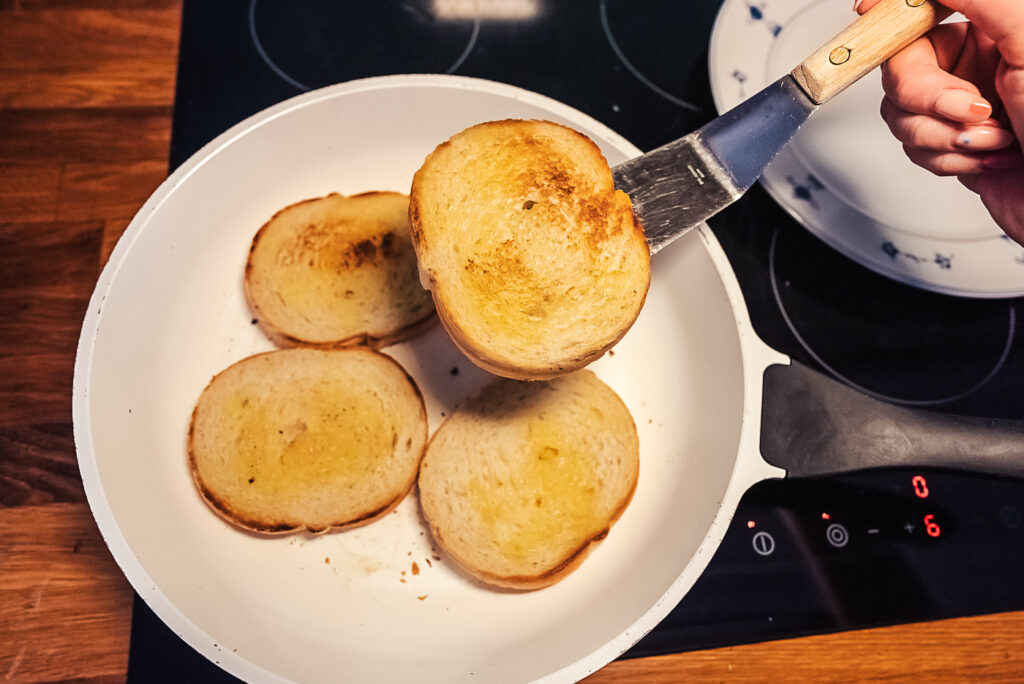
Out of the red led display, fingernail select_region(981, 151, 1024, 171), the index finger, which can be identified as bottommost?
the red led display

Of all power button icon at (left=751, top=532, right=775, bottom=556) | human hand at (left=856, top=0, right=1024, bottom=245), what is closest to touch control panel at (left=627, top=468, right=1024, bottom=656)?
power button icon at (left=751, top=532, right=775, bottom=556)

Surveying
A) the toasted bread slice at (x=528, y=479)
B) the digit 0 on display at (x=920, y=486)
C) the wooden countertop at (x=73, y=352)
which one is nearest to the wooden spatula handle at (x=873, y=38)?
the toasted bread slice at (x=528, y=479)

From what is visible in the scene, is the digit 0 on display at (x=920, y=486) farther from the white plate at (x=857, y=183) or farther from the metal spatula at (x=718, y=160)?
the metal spatula at (x=718, y=160)

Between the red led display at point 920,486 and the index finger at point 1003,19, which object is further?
the red led display at point 920,486

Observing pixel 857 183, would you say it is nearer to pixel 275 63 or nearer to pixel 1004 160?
pixel 1004 160

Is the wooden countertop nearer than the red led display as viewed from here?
Yes

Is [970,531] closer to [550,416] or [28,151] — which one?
[550,416]

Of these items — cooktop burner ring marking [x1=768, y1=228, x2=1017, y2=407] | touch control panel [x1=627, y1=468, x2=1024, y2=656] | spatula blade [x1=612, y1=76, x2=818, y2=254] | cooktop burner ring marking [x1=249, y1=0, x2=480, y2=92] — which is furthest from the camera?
cooktop burner ring marking [x1=249, y1=0, x2=480, y2=92]

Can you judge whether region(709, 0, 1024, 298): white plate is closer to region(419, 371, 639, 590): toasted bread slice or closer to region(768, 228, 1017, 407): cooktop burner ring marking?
region(768, 228, 1017, 407): cooktop burner ring marking
